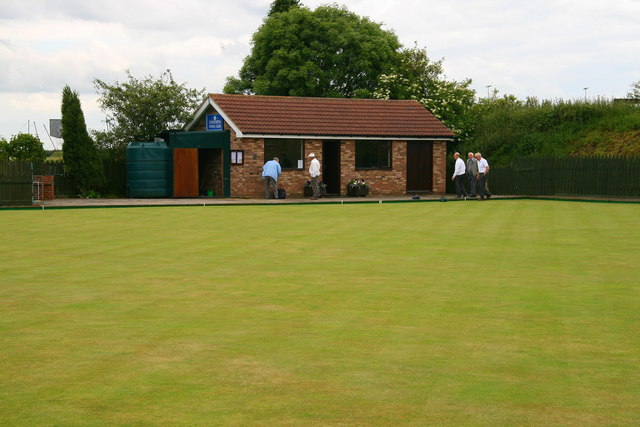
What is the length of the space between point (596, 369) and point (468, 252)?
730cm

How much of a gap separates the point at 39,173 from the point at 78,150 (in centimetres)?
186

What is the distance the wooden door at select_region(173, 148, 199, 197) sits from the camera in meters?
33.9

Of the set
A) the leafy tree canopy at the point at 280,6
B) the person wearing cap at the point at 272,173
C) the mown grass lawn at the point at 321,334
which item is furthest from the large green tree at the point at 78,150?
the leafy tree canopy at the point at 280,6

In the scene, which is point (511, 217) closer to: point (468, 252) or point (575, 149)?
point (468, 252)

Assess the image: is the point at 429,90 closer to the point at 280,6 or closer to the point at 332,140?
the point at 332,140

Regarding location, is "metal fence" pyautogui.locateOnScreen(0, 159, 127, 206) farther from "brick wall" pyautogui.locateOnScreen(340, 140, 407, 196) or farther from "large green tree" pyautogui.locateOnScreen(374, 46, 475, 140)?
"large green tree" pyautogui.locateOnScreen(374, 46, 475, 140)

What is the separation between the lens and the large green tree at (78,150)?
107 ft

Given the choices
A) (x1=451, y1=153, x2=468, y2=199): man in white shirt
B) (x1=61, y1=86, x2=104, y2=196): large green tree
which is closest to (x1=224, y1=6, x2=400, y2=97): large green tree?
(x1=451, y1=153, x2=468, y2=199): man in white shirt

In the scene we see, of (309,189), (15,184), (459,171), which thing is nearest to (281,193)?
(309,189)

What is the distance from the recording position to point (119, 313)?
25.4 ft

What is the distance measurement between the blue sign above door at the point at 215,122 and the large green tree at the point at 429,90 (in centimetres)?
1504

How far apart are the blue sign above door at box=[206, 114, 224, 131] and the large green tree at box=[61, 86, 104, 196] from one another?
15.8ft

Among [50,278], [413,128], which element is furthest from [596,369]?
[413,128]

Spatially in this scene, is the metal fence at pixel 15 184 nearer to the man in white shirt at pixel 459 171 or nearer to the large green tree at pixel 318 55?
the man in white shirt at pixel 459 171
